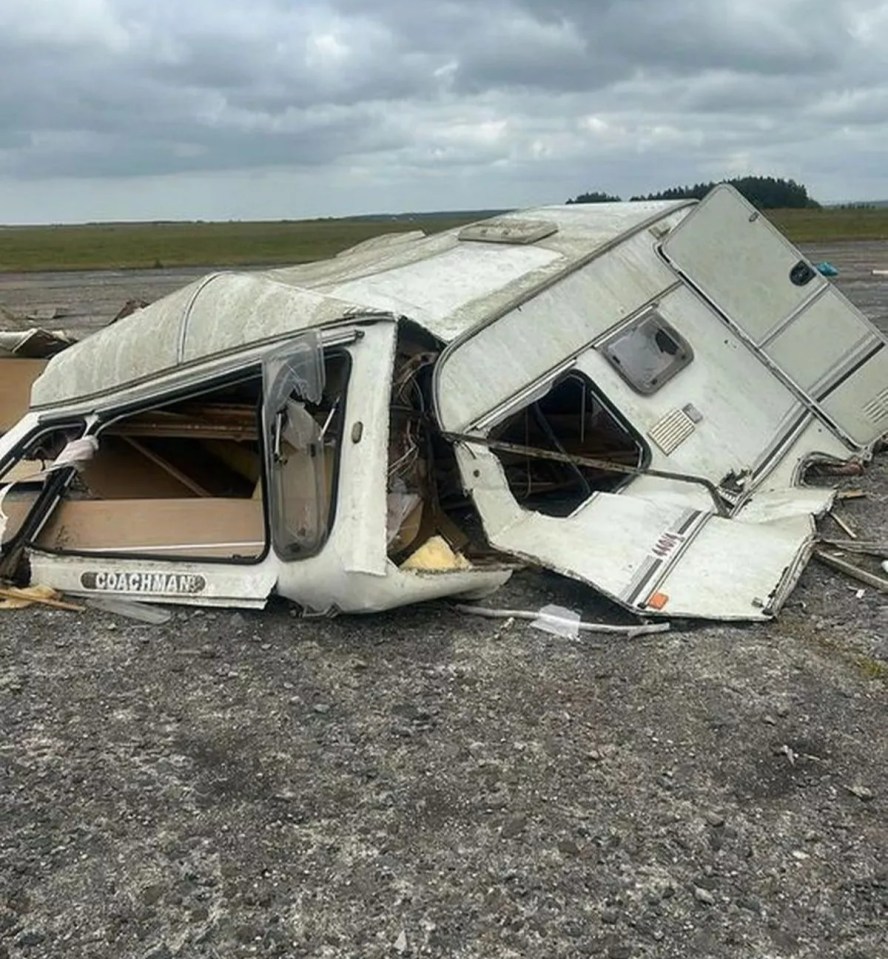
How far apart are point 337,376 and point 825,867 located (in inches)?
127

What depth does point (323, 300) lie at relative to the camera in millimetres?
5566

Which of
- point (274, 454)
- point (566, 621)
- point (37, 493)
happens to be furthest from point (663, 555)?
point (37, 493)

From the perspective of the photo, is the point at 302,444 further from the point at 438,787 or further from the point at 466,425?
the point at 438,787

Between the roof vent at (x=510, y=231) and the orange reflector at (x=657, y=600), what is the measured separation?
3.25m

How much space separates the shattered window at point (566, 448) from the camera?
634 centimetres

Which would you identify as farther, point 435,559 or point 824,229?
point 824,229

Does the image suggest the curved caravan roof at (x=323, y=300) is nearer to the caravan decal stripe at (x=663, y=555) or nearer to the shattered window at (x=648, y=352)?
the shattered window at (x=648, y=352)

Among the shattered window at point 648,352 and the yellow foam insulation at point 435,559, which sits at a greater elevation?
the shattered window at point 648,352

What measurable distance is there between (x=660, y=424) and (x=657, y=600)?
180 cm

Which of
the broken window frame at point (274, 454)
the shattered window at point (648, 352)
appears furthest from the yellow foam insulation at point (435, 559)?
the shattered window at point (648, 352)

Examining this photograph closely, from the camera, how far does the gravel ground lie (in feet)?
9.76

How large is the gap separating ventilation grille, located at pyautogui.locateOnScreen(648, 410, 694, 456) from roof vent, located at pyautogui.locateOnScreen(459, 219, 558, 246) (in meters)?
1.74

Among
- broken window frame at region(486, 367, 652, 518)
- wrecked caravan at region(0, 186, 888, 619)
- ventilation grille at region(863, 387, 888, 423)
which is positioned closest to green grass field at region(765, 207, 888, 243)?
ventilation grille at region(863, 387, 888, 423)

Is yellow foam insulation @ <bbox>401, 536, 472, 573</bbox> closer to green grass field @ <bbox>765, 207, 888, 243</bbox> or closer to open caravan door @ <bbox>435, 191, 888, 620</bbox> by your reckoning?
open caravan door @ <bbox>435, 191, 888, 620</bbox>
